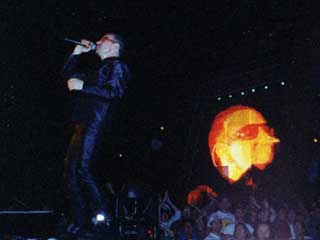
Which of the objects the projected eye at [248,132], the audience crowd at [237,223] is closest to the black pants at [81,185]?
the audience crowd at [237,223]

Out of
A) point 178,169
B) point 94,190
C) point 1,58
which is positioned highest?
point 1,58

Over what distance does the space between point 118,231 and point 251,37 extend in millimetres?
5673

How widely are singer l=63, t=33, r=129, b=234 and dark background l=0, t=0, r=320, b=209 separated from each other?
1.08 m

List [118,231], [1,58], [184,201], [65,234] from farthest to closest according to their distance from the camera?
[184,201], [1,58], [118,231], [65,234]

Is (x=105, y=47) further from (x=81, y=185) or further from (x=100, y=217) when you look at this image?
(x=100, y=217)

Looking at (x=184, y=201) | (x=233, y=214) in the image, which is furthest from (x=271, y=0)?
(x=184, y=201)

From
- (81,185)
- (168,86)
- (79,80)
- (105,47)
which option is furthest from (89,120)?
(168,86)

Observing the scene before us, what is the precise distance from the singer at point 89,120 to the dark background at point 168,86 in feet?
3.55

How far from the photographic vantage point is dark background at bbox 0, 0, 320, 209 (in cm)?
566

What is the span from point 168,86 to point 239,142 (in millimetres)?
4199

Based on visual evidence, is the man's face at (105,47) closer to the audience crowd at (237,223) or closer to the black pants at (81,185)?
the black pants at (81,185)

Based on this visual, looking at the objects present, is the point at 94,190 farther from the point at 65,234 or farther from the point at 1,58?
the point at 1,58

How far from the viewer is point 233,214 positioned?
7.72 metres

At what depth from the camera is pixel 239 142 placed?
11.5 m
